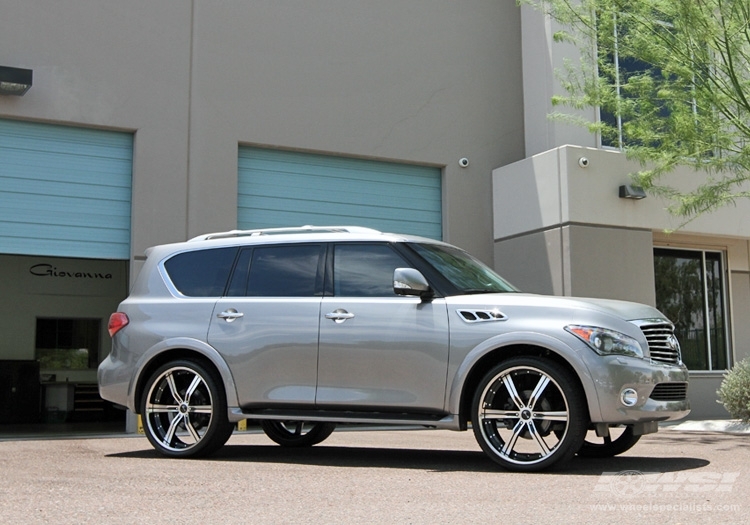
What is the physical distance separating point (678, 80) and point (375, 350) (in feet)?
21.8

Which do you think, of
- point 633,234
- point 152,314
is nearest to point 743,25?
point 633,234

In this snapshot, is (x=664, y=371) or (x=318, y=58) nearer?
(x=664, y=371)

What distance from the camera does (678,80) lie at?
12.3 metres

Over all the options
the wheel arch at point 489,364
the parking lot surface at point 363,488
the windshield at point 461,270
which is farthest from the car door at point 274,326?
the wheel arch at point 489,364

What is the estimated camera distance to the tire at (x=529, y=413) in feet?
22.7

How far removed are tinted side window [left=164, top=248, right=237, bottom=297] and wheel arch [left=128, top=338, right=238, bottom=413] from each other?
1.62ft

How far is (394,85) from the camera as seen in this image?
15484 mm

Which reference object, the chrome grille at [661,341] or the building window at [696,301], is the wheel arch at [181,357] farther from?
the building window at [696,301]

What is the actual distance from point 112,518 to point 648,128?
948 centimetres

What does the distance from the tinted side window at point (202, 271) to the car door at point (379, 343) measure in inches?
42.8

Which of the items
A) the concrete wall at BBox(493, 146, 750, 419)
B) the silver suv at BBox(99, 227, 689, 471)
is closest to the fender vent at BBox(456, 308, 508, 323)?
the silver suv at BBox(99, 227, 689, 471)

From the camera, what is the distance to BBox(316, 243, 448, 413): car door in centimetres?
748

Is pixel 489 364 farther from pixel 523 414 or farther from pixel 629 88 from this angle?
pixel 629 88

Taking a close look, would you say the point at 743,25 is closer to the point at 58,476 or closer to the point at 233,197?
the point at 233,197
